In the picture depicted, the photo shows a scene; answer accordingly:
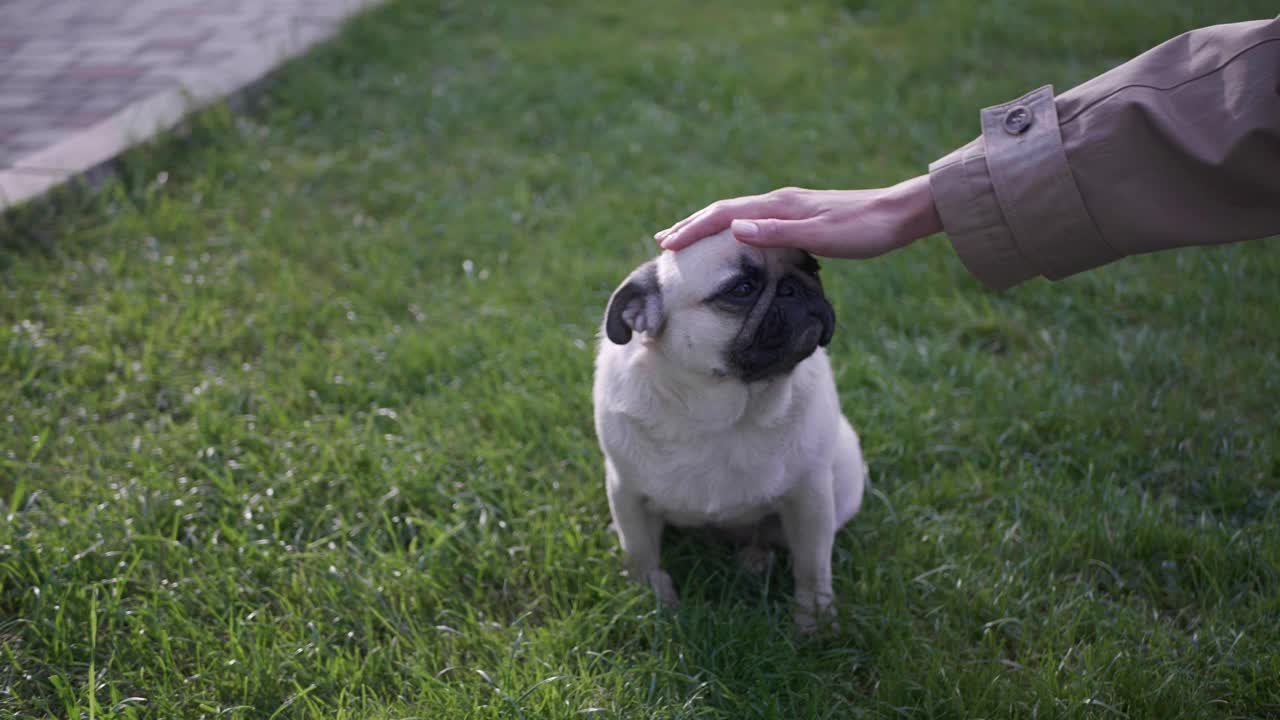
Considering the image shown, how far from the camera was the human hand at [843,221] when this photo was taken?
2180mm

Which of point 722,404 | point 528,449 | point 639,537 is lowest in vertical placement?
point 639,537

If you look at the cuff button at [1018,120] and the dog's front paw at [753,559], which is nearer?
the cuff button at [1018,120]

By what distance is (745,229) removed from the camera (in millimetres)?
2176

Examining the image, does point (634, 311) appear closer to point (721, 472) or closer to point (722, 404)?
point (722, 404)

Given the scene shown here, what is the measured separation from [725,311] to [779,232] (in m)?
0.25

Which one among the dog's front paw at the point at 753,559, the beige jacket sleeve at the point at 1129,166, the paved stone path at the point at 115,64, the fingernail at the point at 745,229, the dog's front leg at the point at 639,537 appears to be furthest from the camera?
the paved stone path at the point at 115,64

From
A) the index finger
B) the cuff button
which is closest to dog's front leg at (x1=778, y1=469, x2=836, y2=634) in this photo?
the index finger

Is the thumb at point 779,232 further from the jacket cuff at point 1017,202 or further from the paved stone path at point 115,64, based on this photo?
the paved stone path at point 115,64

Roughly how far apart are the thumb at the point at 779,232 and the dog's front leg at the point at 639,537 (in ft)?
2.43

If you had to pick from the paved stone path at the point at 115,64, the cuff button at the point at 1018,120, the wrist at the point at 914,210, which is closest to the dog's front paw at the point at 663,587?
the wrist at the point at 914,210

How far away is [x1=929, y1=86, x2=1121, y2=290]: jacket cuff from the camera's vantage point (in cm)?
198

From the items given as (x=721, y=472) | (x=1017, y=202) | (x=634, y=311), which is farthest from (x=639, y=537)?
(x=1017, y=202)

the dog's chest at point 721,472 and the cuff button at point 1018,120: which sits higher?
the cuff button at point 1018,120

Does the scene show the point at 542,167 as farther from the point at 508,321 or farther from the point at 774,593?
the point at 774,593
